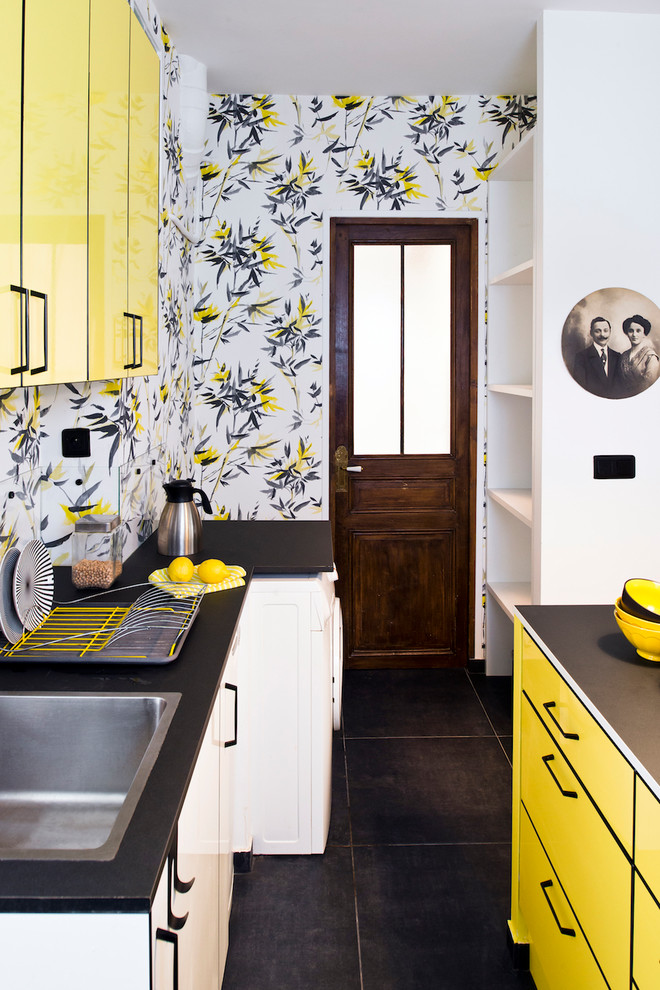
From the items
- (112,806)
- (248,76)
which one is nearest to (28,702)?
(112,806)

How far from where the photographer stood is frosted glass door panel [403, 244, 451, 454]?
4.12 metres

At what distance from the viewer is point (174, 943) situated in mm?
1134

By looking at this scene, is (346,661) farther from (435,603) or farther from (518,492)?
(518,492)

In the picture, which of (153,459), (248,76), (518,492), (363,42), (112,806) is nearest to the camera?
(112,806)

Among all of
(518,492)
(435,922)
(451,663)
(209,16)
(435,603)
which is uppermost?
(209,16)

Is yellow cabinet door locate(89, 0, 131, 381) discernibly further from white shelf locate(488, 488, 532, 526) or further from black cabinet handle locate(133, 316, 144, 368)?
white shelf locate(488, 488, 532, 526)

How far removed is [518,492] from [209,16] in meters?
2.36

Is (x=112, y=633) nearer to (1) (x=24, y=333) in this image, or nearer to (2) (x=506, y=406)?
(1) (x=24, y=333)

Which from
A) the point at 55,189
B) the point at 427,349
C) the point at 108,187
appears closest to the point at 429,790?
the point at 427,349

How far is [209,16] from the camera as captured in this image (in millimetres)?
3111

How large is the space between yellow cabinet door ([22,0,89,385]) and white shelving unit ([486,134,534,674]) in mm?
2668

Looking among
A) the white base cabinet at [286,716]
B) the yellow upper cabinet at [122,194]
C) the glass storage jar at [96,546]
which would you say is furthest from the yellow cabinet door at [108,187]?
the white base cabinet at [286,716]

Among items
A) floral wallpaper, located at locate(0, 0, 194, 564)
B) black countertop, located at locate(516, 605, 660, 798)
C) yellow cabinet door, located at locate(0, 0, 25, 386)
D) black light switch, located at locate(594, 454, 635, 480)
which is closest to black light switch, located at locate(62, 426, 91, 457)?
floral wallpaper, located at locate(0, 0, 194, 564)

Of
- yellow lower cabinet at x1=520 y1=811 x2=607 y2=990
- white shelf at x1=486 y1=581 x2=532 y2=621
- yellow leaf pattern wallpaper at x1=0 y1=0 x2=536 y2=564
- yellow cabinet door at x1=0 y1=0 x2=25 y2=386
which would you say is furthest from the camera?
yellow leaf pattern wallpaper at x1=0 y1=0 x2=536 y2=564
